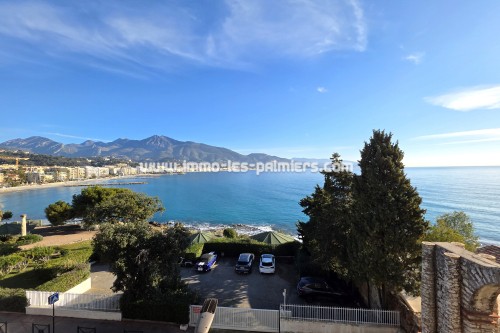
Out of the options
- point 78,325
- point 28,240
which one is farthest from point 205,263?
point 28,240

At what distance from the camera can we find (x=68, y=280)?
45.2ft

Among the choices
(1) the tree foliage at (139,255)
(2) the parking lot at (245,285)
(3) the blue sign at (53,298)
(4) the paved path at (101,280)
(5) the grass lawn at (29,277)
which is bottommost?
(2) the parking lot at (245,285)

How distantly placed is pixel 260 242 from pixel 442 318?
1588 centimetres

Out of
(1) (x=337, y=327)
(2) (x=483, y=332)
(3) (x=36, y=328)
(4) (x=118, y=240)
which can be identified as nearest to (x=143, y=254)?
(4) (x=118, y=240)

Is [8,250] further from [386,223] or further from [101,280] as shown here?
[386,223]

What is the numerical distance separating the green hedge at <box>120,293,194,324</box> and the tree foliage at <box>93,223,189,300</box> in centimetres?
31

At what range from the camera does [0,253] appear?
2041cm

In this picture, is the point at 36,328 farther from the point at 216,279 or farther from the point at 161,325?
the point at 216,279

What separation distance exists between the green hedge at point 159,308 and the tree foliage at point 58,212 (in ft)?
97.4

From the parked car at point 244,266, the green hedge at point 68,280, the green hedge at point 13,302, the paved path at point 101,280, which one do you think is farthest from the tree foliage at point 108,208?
the green hedge at point 13,302

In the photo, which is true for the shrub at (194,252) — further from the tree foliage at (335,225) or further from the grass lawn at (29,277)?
the tree foliage at (335,225)

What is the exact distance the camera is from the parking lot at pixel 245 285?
1402 centimetres

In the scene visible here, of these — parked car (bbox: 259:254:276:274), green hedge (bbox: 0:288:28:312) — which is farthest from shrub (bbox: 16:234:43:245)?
parked car (bbox: 259:254:276:274)

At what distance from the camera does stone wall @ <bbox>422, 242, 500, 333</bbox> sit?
6469mm
